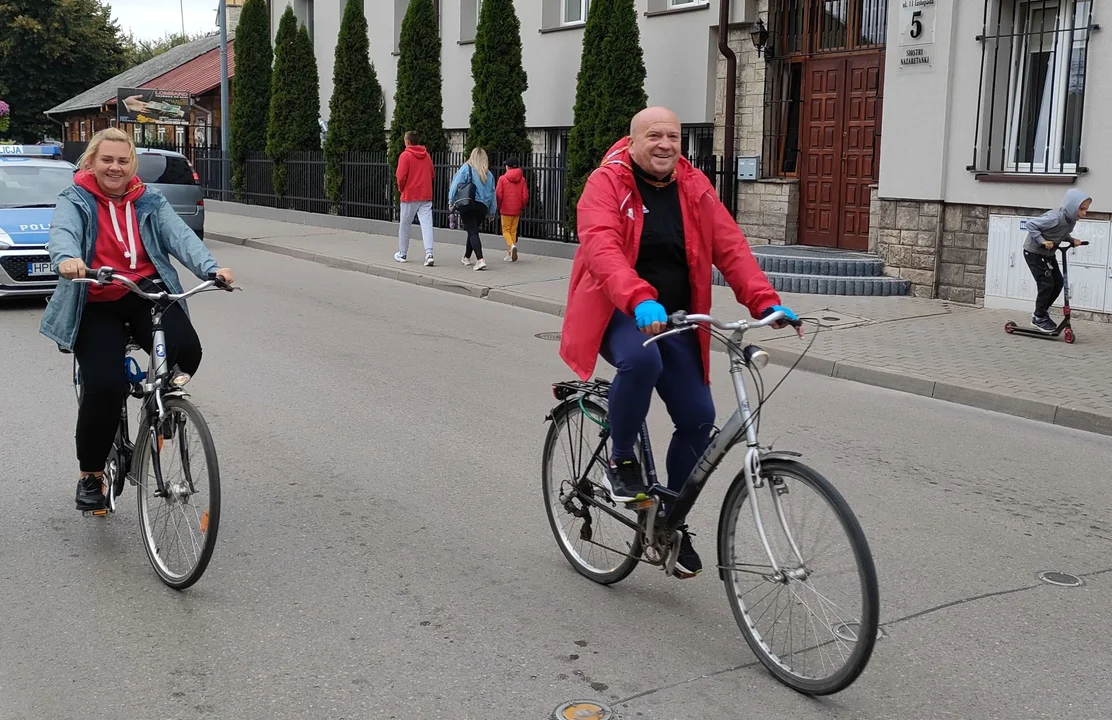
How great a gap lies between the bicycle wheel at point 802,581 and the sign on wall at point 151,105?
1496 inches

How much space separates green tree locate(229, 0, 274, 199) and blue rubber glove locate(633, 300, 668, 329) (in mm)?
27589

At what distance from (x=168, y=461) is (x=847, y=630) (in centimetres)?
269

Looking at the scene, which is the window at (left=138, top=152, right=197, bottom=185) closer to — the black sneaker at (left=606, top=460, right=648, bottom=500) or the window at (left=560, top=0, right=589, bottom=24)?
the window at (left=560, top=0, right=589, bottom=24)

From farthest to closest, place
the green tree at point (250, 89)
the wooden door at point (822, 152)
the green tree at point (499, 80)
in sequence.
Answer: the green tree at point (250, 89), the green tree at point (499, 80), the wooden door at point (822, 152)

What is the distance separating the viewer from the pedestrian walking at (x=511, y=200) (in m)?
18.0

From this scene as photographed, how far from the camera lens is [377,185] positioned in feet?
78.7

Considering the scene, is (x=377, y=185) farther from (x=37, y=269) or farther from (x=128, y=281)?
(x=128, y=281)

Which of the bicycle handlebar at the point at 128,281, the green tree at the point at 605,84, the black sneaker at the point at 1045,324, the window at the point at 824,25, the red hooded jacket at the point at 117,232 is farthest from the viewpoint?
the green tree at the point at 605,84

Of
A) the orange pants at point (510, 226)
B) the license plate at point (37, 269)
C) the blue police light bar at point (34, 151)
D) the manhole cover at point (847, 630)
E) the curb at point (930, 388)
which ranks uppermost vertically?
the blue police light bar at point (34, 151)

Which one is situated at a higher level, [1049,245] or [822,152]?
[822,152]

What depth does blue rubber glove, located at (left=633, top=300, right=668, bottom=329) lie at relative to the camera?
12.3ft

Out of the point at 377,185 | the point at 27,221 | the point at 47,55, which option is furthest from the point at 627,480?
the point at 47,55

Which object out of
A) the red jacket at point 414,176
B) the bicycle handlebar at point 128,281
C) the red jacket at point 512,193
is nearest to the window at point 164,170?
the red jacket at point 414,176

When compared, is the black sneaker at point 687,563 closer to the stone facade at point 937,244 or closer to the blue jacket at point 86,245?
the blue jacket at point 86,245
